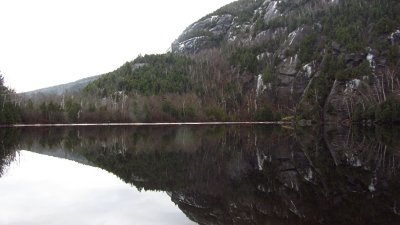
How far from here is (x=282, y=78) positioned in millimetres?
150500

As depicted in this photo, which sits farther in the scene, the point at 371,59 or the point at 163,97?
the point at 163,97

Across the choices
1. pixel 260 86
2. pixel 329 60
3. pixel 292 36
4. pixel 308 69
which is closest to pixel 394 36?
pixel 329 60

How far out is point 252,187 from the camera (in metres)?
17.0

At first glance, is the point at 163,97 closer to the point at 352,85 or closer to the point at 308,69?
the point at 308,69

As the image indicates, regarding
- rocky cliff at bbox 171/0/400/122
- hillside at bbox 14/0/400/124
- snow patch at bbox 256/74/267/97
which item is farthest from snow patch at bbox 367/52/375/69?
snow patch at bbox 256/74/267/97

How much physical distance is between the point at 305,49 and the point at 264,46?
2971 centimetres

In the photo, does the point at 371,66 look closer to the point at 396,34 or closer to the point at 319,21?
the point at 396,34

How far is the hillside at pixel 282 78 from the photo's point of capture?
112m

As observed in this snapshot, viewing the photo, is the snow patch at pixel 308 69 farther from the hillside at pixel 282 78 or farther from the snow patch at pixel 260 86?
the snow patch at pixel 260 86

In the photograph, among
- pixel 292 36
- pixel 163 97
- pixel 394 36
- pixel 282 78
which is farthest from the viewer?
pixel 292 36

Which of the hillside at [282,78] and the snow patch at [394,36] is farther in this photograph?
the snow patch at [394,36]

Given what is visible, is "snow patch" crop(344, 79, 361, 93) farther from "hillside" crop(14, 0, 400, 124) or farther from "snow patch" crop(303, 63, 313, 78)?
"snow patch" crop(303, 63, 313, 78)

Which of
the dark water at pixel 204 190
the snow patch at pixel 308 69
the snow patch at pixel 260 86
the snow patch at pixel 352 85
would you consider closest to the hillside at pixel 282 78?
the snow patch at pixel 308 69

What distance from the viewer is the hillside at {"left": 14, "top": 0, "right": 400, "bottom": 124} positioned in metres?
112
